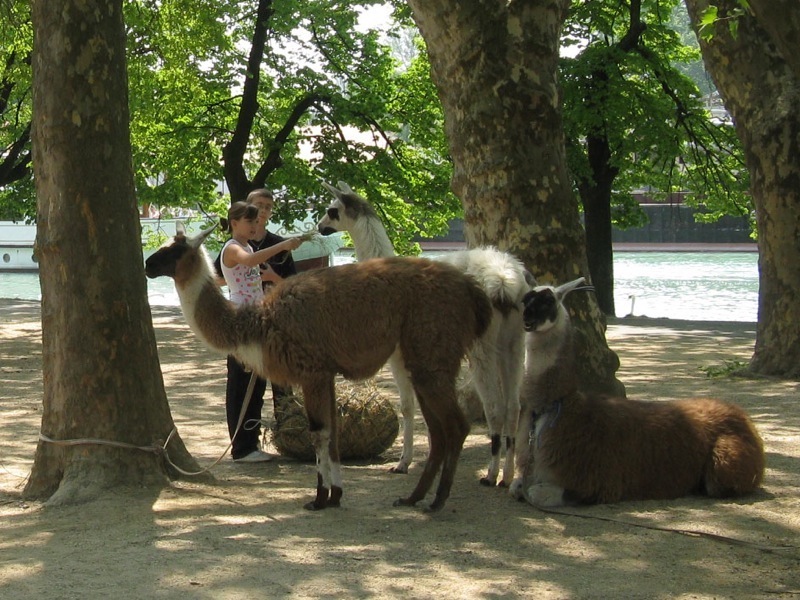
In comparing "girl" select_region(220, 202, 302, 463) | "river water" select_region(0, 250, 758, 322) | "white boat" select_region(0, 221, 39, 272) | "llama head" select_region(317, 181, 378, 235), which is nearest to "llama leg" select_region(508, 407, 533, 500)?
"girl" select_region(220, 202, 302, 463)

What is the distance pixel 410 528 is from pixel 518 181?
11.3 ft

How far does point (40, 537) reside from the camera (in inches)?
216

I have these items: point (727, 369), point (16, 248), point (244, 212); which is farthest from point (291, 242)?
point (16, 248)

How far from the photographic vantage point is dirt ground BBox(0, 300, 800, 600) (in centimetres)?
459

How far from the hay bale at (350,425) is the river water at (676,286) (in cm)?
1768

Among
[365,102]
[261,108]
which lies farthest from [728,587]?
[261,108]

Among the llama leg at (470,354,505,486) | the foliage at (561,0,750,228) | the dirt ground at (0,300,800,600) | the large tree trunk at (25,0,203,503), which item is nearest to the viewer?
the dirt ground at (0,300,800,600)

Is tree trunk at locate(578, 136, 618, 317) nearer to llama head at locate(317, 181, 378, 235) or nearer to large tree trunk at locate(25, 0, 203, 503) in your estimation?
llama head at locate(317, 181, 378, 235)

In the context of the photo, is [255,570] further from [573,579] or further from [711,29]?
[711,29]

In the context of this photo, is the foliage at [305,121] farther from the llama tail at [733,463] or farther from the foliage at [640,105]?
the llama tail at [733,463]

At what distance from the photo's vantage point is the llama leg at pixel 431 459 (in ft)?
20.1

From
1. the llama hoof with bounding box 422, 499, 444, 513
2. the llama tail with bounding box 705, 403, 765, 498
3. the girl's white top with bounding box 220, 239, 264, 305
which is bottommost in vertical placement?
the llama hoof with bounding box 422, 499, 444, 513

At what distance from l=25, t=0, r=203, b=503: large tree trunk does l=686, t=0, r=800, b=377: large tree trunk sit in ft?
23.0

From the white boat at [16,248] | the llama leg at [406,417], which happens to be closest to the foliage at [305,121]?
the llama leg at [406,417]
